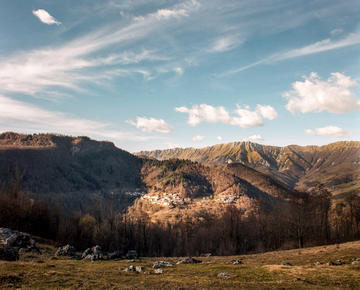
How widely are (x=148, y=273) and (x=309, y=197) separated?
8780 cm

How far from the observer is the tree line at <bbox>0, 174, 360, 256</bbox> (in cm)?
9819

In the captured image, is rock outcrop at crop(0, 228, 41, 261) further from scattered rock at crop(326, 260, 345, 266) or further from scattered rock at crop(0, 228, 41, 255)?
scattered rock at crop(326, 260, 345, 266)

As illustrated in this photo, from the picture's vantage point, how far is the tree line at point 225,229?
98.2m

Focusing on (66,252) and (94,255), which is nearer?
(94,255)

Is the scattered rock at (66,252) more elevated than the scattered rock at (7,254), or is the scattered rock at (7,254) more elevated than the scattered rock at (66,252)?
the scattered rock at (7,254)

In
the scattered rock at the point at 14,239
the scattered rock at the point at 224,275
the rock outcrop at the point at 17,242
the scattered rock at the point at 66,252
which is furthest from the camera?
the scattered rock at the point at 66,252

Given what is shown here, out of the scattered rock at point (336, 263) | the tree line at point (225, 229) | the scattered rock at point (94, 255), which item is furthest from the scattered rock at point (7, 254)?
the tree line at point (225, 229)

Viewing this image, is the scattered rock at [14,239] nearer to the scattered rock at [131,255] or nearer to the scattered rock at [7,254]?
the scattered rock at [7,254]

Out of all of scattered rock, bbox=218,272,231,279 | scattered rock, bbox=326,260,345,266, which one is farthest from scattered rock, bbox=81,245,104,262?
scattered rock, bbox=326,260,345,266

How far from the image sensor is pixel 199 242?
152 metres

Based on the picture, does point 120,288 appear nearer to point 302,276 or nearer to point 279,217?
point 302,276

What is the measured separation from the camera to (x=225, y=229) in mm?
130250

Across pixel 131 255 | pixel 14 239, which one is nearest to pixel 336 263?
pixel 131 255

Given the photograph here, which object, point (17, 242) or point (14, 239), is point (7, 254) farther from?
point (14, 239)
